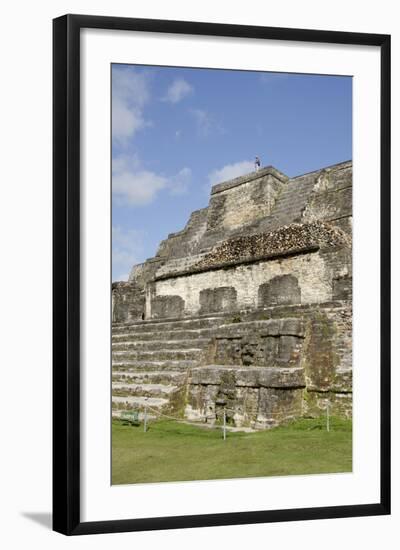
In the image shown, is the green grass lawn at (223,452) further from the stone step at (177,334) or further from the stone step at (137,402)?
the stone step at (177,334)

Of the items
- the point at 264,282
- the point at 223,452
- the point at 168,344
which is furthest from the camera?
the point at 264,282

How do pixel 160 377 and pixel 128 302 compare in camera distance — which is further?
pixel 128 302

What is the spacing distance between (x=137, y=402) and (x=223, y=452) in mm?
1347

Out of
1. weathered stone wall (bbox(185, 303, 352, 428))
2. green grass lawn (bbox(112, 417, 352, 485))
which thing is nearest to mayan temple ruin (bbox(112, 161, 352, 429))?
weathered stone wall (bbox(185, 303, 352, 428))

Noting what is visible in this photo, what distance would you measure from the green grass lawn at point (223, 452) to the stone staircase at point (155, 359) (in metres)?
0.43

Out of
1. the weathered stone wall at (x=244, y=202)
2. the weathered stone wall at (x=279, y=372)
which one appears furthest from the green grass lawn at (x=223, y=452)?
the weathered stone wall at (x=244, y=202)

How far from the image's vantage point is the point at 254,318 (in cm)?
969

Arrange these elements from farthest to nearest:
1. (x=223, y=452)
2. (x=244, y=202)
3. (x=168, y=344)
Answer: (x=244, y=202) < (x=168, y=344) < (x=223, y=452)

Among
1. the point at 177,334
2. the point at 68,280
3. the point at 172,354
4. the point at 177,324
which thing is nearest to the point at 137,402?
the point at 172,354

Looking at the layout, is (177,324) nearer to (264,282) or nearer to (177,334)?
(177,334)

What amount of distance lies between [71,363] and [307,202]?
743 cm

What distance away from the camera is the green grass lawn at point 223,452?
21.4 ft

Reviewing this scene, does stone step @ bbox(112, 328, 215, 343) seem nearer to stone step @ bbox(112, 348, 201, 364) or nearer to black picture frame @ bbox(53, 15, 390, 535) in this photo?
stone step @ bbox(112, 348, 201, 364)
